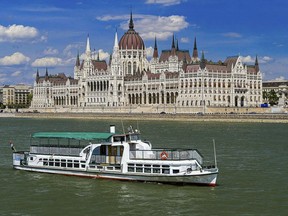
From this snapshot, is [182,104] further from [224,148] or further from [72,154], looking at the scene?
[72,154]

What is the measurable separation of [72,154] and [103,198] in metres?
7.32

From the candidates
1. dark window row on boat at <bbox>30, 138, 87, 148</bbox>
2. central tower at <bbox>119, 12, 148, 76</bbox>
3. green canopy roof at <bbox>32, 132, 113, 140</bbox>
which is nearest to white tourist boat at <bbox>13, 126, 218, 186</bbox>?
green canopy roof at <bbox>32, 132, 113, 140</bbox>

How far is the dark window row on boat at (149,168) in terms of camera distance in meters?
31.0

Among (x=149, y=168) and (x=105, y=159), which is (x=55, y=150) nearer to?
(x=105, y=159)

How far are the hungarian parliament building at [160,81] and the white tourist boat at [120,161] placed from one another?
11316cm

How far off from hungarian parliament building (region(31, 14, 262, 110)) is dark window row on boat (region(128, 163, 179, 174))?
381 feet

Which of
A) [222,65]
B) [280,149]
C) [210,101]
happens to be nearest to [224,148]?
[280,149]

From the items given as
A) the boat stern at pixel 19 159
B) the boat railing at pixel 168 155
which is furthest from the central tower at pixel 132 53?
the boat railing at pixel 168 155

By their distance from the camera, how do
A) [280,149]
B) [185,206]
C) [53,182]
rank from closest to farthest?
[185,206]
[53,182]
[280,149]

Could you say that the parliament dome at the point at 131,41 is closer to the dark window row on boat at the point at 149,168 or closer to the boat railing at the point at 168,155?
the boat railing at the point at 168,155

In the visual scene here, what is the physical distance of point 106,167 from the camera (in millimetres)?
33281

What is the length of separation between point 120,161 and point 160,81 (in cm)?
13330

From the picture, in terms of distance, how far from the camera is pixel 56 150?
3594 cm

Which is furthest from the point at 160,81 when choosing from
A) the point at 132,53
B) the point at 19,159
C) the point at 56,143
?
the point at 19,159
